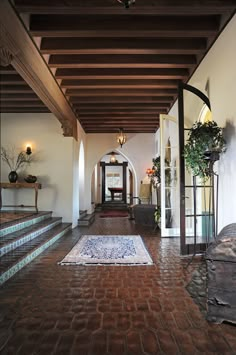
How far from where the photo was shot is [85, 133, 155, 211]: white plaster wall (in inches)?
384

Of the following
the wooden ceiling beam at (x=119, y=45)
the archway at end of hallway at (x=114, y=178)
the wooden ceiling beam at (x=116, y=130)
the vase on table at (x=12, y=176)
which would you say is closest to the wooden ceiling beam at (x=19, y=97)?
the vase on table at (x=12, y=176)

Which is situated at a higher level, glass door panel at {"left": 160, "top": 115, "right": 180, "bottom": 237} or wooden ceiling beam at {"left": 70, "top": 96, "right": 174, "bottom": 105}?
wooden ceiling beam at {"left": 70, "top": 96, "right": 174, "bottom": 105}

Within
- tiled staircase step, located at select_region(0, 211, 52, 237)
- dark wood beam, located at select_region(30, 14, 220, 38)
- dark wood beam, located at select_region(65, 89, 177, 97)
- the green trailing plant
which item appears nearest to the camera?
dark wood beam, located at select_region(30, 14, 220, 38)

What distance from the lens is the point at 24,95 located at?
599 cm

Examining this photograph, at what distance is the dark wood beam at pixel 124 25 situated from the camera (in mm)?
3451

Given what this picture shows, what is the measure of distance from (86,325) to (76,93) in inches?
190

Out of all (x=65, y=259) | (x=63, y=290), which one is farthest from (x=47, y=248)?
(x=63, y=290)

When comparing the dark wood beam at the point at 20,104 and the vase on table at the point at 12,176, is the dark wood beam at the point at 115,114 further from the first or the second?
the vase on table at the point at 12,176

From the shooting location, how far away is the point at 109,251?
4434 mm

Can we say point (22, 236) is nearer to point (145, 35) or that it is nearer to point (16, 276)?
point (16, 276)

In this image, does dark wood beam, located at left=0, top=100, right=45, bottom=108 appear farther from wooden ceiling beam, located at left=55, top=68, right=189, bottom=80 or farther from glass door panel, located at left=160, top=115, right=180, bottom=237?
glass door panel, located at left=160, top=115, right=180, bottom=237

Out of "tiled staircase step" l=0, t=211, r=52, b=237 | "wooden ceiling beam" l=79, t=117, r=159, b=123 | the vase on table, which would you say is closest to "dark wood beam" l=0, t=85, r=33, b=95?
the vase on table

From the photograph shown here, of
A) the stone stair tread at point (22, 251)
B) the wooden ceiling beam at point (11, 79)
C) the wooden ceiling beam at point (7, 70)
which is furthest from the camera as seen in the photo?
the wooden ceiling beam at point (11, 79)

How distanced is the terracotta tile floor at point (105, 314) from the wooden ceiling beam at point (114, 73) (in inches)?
132
